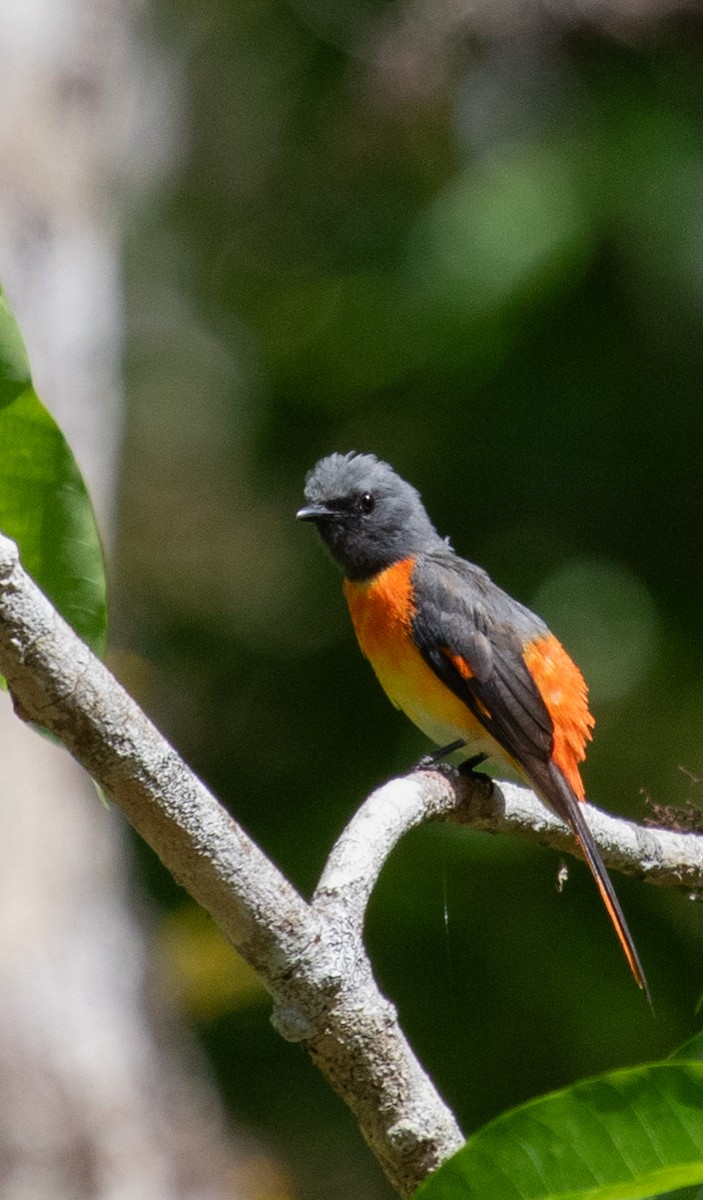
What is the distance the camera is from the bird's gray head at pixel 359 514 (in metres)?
4.62

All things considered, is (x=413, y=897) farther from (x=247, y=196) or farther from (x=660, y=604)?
(x=247, y=196)

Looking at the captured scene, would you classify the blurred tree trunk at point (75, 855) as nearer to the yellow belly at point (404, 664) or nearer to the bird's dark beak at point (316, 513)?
the bird's dark beak at point (316, 513)

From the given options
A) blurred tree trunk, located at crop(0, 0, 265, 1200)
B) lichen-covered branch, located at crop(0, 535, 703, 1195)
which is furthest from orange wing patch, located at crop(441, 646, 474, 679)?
blurred tree trunk, located at crop(0, 0, 265, 1200)

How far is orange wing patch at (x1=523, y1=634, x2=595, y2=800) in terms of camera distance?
4.13 m

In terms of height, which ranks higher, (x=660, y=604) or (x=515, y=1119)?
(x=660, y=604)

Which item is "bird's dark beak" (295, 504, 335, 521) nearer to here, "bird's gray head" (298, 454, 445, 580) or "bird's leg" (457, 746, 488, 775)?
"bird's gray head" (298, 454, 445, 580)

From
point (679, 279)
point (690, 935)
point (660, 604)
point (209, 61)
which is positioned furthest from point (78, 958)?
point (209, 61)

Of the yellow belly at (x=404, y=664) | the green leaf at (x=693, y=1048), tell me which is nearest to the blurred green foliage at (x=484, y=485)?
the yellow belly at (x=404, y=664)

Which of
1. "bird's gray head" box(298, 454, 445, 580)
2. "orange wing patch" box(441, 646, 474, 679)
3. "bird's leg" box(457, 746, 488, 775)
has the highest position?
"bird's gray head" box(298, 454, 445, 580)

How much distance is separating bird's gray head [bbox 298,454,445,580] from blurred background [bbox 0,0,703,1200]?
2.01 meters

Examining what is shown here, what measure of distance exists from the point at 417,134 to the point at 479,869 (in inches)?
150

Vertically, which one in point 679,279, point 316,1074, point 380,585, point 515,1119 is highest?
point 679,279

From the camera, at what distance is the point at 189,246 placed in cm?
1001

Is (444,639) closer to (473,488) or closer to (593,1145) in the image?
(593,1145)
